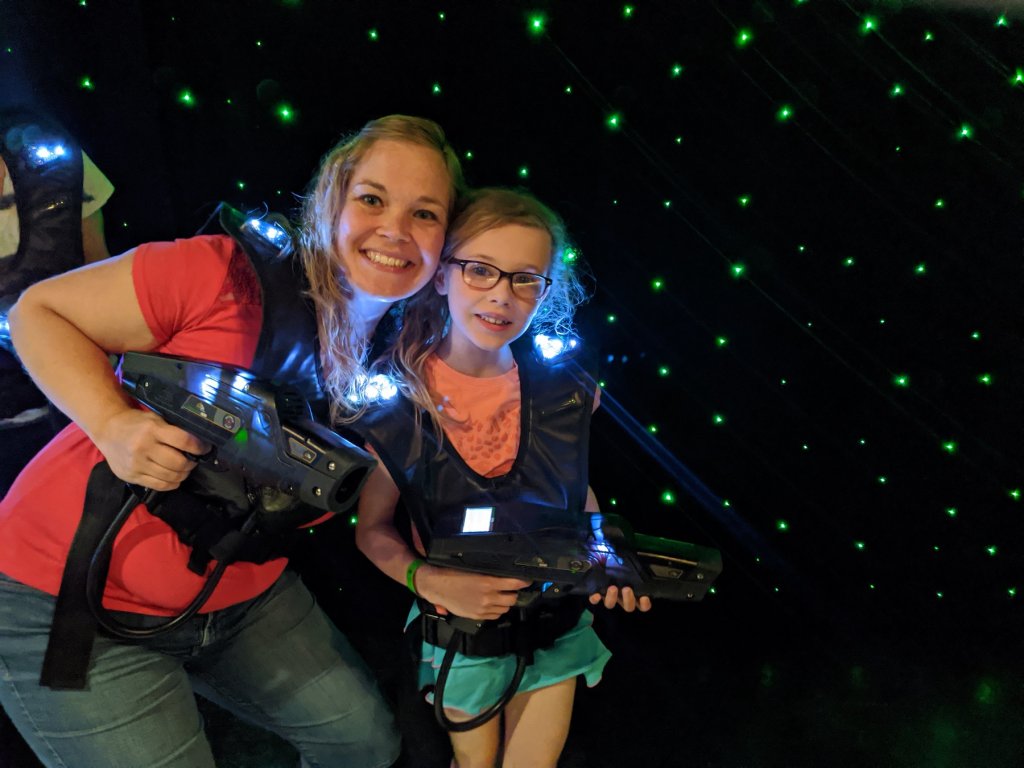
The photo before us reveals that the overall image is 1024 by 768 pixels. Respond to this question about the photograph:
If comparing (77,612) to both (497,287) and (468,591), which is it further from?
(497,287)

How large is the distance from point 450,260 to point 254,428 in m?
0.53

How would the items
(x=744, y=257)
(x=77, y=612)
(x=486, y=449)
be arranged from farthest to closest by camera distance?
(x=744, y=257) < (x=486, y=449) < (x=77, y=612)

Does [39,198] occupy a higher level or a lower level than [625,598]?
higher

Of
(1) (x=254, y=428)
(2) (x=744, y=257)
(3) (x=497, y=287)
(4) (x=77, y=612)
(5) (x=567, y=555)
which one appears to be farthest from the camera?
(2) (x=744, y=257)

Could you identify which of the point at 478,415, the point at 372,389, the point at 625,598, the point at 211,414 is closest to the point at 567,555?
the point at 625,598

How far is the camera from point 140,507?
1.00 m

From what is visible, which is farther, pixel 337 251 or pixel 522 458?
pixel 522 458

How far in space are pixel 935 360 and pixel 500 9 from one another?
1.48 meters

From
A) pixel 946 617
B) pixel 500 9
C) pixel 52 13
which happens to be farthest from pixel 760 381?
pixel 52 13

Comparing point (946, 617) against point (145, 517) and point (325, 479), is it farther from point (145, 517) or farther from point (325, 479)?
point (145, 517)

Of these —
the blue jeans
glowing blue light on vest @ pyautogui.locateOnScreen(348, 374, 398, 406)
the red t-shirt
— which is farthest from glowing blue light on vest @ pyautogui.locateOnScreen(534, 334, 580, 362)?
the blue jeans

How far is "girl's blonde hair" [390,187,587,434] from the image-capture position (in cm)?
120

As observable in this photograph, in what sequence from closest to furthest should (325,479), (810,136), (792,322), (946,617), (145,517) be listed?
(325,479), (145,517), (810,136), (792,322), (946,617)

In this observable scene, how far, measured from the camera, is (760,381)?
1744mm
